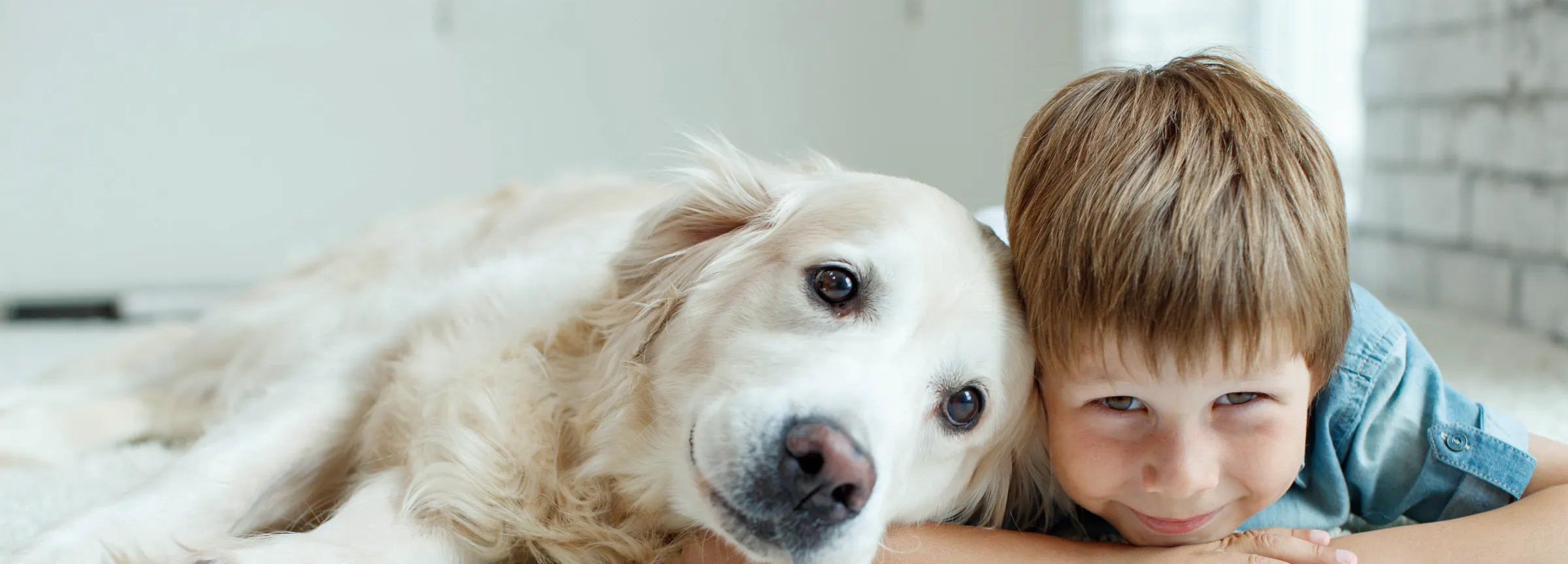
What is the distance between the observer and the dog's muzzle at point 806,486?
1.01 metres

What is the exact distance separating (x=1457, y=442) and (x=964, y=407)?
0.57 meters

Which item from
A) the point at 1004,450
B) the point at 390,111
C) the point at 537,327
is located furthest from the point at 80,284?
the point at 1004,450

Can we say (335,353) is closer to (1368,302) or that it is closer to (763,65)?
(1368,302)

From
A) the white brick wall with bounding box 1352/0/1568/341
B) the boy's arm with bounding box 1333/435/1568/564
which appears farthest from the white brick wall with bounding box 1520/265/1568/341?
the boy's arm with bounding box 1333/435/1568/564

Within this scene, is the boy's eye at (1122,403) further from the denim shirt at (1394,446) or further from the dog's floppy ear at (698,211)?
the dog's floppy ear at (698,211)

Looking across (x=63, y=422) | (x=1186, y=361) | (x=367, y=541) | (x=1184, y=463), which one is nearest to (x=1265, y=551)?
(x=1184, y=463)

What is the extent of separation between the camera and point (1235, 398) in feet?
3.74

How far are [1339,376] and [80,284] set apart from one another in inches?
184

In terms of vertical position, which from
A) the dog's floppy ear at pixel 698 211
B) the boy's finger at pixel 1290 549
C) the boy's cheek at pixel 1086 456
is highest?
the dog's floppy ear at pixel 698 211

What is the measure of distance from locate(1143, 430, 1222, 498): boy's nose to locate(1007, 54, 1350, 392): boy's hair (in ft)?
0.32

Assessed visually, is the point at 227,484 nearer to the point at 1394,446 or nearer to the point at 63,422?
the point at 63,422

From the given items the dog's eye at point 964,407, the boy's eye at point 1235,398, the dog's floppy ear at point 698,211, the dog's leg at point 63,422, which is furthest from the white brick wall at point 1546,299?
the dog's leg at point 63,422

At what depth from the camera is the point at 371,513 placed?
4.05 ft

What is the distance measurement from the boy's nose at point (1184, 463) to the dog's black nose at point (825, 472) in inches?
12.2
